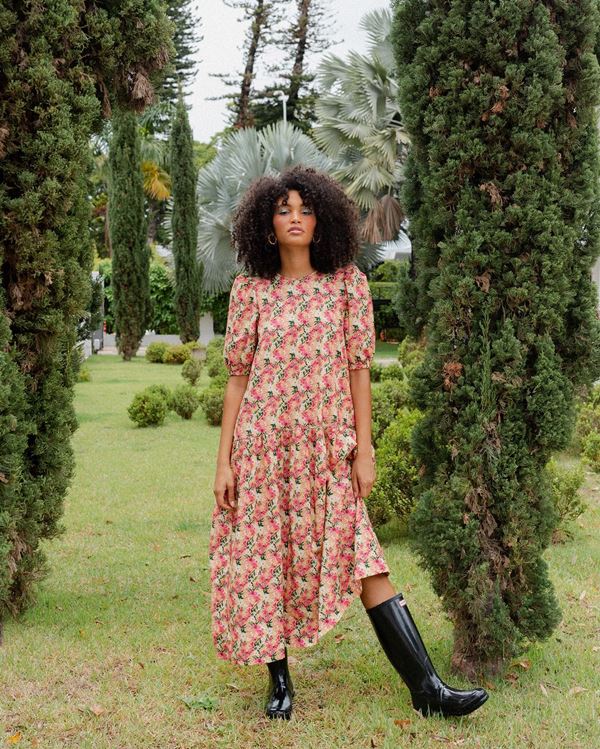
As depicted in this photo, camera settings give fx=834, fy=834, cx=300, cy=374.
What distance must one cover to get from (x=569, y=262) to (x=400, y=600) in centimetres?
147

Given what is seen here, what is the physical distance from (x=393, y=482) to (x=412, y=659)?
2.85m

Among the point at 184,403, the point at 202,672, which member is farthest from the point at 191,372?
the point at 202,672

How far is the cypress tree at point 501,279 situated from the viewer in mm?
3174

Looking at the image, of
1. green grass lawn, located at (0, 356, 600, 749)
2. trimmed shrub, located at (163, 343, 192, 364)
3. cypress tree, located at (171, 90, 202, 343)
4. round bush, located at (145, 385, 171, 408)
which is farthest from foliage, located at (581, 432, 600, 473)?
cypress tree, located at (171, 90, 202, 343)

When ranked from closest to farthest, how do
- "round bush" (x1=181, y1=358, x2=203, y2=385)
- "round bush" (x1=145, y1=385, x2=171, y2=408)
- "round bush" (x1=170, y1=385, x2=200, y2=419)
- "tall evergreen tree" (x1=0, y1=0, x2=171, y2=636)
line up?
"tall evergreen tree" (x1=0, y1=0, x2=171, y2=636)
"round bush" (x1=145, y1=385, x2=171, y2=408)
"round bush" (x1=170, y1=385, x2=200, y2=419)
"round bush" (x1=181, y1=358, x2=203, y2=385)

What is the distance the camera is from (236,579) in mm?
3117

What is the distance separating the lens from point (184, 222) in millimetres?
22922

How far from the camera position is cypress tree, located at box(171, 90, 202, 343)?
22.9 m

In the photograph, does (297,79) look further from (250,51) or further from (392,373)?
(392,373)

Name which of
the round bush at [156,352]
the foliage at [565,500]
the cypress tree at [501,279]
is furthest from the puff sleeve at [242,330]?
the round bush at [156,352]

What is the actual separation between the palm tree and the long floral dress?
16.9 m

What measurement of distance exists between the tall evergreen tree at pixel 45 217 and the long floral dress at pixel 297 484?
1.20 metres

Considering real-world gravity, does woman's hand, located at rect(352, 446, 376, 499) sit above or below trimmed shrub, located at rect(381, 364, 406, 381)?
above

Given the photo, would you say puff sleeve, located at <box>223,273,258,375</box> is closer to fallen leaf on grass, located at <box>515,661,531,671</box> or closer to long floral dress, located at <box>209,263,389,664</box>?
long floral dress, located at <box>209,263,389,664</box>
